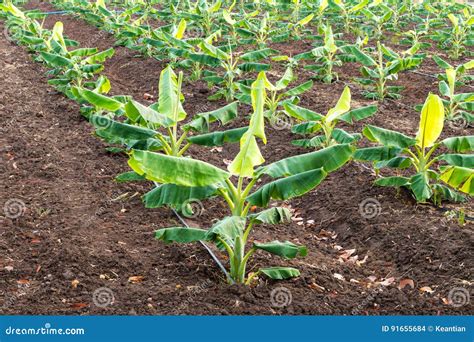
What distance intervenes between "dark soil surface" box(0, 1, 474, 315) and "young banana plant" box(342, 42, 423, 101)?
1.02m

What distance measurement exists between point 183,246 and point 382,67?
217 inches

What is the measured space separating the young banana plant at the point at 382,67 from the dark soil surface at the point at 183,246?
102 cm

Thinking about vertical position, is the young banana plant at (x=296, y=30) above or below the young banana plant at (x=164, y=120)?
below

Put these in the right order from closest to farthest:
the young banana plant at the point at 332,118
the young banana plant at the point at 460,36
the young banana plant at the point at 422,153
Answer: the young banana plant at the point at 422,153 < the young banana plant at the point at 332,118 < the young banana plant at the point at 460,36

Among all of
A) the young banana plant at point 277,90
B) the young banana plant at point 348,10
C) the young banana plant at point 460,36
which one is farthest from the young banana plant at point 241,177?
the young banana plant at point 348,10

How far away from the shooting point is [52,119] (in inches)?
388

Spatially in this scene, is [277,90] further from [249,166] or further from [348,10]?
[348,10]

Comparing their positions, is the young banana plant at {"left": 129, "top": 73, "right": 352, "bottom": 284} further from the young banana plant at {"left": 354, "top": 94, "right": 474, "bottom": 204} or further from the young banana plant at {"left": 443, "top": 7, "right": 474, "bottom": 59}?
the young banana plant at {"left": 443, "top": 7, "right": 474, "bottom": 59}

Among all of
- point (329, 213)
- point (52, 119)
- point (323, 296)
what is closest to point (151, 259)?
point (323, 296)

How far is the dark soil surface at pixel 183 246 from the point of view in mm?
5270

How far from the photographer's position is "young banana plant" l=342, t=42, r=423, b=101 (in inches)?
384

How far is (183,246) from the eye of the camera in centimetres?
618

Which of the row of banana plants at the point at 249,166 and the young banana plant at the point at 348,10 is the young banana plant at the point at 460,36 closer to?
the young banana plant at the point at 348,10

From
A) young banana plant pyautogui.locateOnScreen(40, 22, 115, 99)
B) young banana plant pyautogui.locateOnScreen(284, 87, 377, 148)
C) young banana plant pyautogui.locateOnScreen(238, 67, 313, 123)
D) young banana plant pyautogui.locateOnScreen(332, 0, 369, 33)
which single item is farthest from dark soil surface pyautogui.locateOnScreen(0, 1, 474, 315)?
young banana plant pyautogui.locateOnScreen(332, 0, 369, 33)
